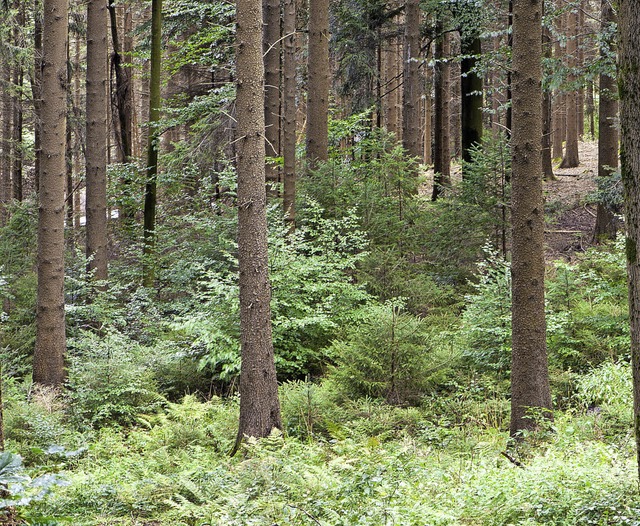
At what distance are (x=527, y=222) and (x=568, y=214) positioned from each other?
13882 millimetres

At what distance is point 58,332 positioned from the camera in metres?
11.0

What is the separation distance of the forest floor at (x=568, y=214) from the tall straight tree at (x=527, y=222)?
6.71 m

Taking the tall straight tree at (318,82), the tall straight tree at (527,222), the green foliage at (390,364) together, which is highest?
the tall straight tree at (318,82)

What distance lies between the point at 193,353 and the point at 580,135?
33.6m

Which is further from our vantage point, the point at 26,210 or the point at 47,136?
the point at 26,210

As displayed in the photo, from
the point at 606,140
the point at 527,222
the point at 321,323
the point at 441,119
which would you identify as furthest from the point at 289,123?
the point at 441,119

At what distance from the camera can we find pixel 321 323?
10.3 m

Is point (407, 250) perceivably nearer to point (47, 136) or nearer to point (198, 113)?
point (198, 113)

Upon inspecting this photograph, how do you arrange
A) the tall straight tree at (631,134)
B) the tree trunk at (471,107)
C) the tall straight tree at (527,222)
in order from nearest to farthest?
the tall straight tree at (631,134) < the tall straight tree at (527,222) < the tree trunk at (471,107)

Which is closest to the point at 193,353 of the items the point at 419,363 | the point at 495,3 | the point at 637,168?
the point at 419,363

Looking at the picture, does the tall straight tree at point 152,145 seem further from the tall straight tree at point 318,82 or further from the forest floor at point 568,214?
the forest floor at point 568,214

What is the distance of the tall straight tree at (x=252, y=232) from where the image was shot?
7.37 metres

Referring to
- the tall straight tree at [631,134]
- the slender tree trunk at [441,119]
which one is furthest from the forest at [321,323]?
the slender tree trunk at [441,119]

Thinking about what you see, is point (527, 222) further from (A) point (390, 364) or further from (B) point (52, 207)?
(B) point (52, 207)
